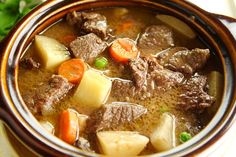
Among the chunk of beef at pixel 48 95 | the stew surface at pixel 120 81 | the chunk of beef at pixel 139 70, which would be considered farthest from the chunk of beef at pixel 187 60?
the chunk of beef at pixel 48 95

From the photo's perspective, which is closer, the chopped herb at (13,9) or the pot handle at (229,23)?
the pot handle at (229,23)

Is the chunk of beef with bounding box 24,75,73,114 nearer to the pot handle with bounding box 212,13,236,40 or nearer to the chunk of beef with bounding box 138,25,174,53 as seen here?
the chunk of beef with bounding box 138,25,174,53

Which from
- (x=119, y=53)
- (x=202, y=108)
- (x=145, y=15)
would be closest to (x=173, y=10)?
(x=145, y=15)

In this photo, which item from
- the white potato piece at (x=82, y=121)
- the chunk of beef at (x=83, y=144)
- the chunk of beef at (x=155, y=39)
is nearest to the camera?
the chunk of beef at (x=83, y=144)

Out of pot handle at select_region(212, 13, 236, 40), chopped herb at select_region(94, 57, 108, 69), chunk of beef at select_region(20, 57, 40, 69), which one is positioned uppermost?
pot handle at select_region(212, 13, 236, 40)

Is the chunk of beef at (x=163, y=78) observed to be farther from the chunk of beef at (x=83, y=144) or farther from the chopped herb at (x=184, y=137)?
the chunk of beef at (x=83, y=144)

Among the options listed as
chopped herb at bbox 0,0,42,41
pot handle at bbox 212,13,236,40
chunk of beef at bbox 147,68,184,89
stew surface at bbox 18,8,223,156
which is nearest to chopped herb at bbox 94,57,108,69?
stew surface at bbox 18,8,223,156
